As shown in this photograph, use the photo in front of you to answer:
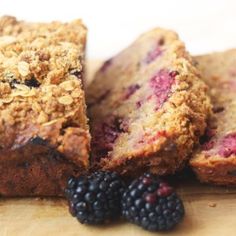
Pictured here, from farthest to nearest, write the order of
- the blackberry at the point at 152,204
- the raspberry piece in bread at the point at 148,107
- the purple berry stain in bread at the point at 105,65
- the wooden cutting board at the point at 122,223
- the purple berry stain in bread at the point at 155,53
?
the purple berry stain in bread at the point at 105,65 → the purple berry stain in bread at the point at 155,53 → the raspberry piece in bread at the point at 148,107 → the wooden cutting board at the point at 122,223 → the blackberry at the point at 152,204

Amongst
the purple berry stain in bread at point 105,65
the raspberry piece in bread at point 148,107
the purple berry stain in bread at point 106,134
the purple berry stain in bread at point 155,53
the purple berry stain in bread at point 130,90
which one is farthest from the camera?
the purple berry stain in bread at point 105,65

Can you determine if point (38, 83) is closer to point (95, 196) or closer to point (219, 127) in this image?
point (95, 196)

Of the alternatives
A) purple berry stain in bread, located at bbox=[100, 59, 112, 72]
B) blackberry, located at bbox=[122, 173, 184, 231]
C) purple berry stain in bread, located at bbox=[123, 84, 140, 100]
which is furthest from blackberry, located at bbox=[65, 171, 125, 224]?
purple berry stain in bread, located at bbox=[100, 59, 112, 72]

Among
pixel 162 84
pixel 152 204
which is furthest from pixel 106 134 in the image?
pixel 152 204

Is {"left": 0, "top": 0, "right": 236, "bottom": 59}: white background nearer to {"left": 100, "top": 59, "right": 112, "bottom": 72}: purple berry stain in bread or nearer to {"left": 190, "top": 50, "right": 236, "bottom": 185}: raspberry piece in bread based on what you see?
{"left": 100, "top": 59, "right": 112, "bottom": 72}: purple berry stain in bread

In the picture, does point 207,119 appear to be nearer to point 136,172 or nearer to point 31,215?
point 136,172

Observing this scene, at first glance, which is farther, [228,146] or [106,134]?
[106,134]

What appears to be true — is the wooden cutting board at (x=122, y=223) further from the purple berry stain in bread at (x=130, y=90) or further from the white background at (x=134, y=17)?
the white background at (x=134, y=17)

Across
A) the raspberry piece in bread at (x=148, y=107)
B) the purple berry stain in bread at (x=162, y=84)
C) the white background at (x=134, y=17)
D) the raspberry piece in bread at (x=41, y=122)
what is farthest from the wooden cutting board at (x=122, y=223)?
the white background at (x=134, y=17)

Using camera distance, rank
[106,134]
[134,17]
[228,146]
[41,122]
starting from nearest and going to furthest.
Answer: [41,122], [228,146], [106,134], [134,17]
